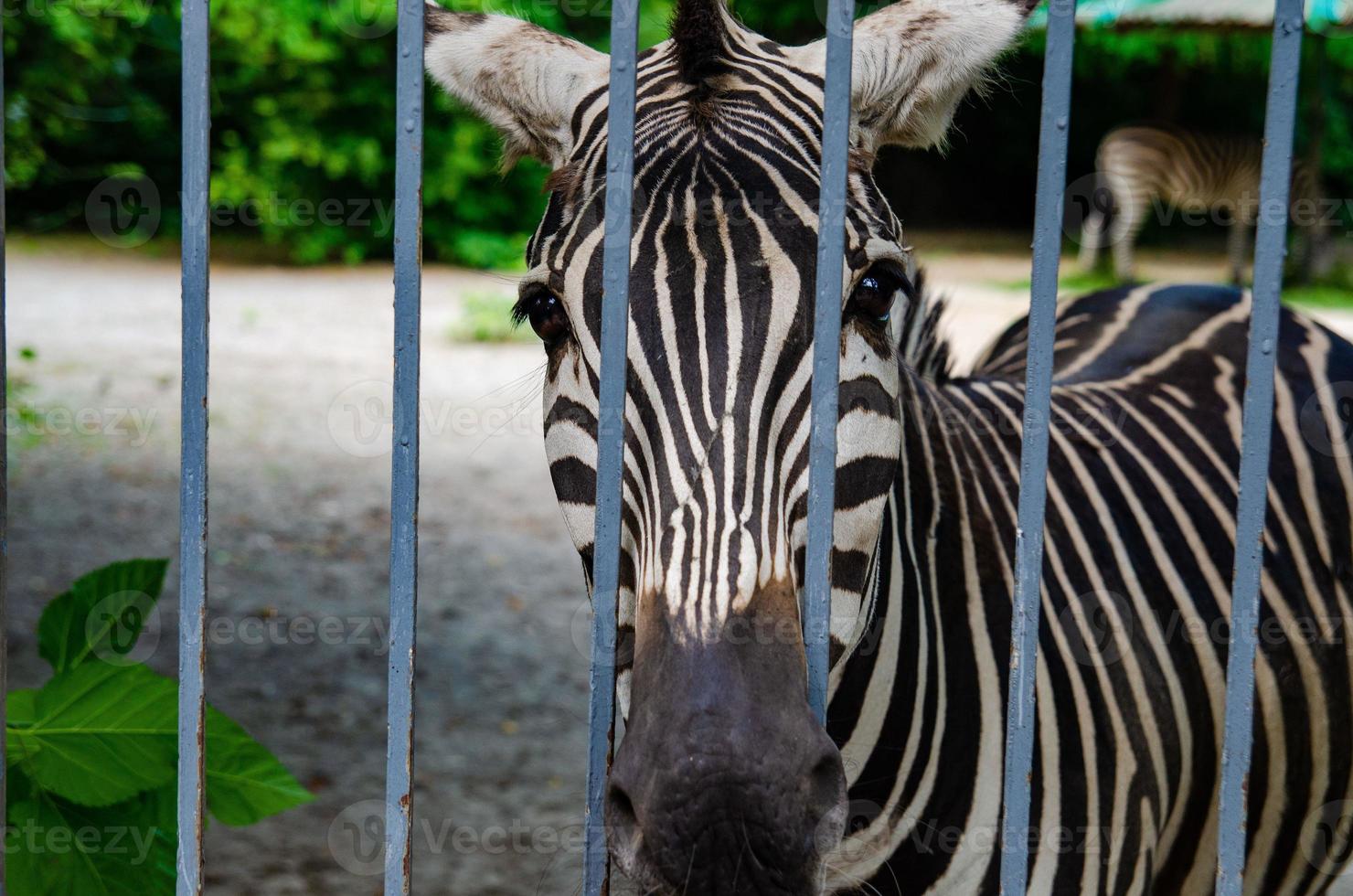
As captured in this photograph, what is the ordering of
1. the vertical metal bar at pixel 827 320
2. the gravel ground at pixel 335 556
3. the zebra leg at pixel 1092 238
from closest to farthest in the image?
the vertical metal bar at pixel 827 320 → the gravel ground at pixel 335 556 → the zebra leg at pixel 1092 238

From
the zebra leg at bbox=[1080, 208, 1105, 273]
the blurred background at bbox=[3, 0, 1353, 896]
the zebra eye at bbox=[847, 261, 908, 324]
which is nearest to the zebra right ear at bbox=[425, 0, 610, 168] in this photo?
the blurred background at bbox=[3, 0, 1353, 896]

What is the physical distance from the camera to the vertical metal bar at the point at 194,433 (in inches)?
59.6

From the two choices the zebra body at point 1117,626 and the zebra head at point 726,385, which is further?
the zebra body at point 1117,626

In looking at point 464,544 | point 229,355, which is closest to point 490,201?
point 229,355

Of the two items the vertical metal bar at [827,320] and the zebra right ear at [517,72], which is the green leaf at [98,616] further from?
the vertical metal bar at [827,320]

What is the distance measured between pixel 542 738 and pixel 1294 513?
9.50 feet

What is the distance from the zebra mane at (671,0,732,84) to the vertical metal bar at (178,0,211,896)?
639mm

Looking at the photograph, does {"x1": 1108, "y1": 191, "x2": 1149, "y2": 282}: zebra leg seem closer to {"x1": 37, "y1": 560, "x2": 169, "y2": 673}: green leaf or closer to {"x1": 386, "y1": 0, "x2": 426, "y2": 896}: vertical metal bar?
{"x1": 37, "y1": 560, "x2": 169, "y2": 673}: green leaf

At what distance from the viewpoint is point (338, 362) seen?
35.4ft

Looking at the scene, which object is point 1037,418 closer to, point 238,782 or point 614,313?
point 614,313

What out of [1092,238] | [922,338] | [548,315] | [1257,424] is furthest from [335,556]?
[1092,238]

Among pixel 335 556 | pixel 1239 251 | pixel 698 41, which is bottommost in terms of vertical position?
pixel 335 556

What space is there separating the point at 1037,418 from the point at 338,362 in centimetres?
994

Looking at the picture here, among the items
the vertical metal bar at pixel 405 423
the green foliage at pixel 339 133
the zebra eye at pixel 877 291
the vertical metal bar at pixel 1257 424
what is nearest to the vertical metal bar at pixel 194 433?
the vertical metal bar at pixel 405 423
